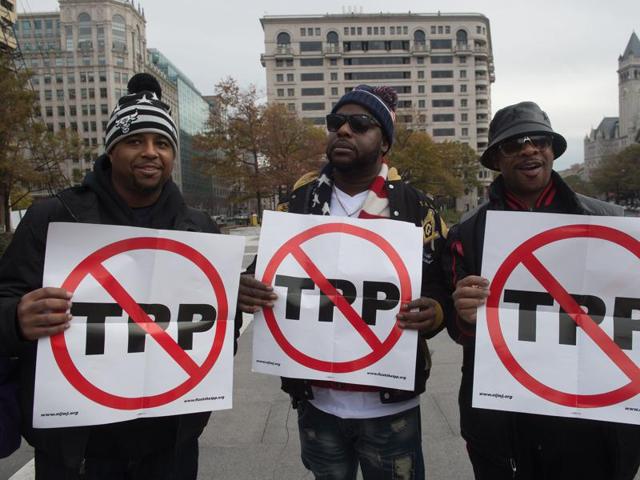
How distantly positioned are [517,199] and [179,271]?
1526 mm

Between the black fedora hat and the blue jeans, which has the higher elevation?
the black fedora hat

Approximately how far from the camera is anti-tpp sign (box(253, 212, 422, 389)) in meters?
2.11

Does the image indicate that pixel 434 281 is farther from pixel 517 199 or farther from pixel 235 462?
pixel 235 462

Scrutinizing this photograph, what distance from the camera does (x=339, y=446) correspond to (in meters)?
2.22

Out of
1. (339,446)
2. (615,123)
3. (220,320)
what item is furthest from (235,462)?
(615,123)

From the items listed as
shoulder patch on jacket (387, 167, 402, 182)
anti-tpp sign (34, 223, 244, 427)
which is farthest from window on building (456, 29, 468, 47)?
anti-tpp sign (34, 223, 244, 427)

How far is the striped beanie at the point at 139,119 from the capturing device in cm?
198

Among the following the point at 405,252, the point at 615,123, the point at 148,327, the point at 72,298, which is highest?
the point at 615,123

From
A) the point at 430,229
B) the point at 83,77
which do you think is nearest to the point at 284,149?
the point at 430,229

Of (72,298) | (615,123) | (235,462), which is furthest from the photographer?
(615,123)

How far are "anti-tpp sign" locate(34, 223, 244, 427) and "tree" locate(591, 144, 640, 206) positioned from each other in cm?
7067

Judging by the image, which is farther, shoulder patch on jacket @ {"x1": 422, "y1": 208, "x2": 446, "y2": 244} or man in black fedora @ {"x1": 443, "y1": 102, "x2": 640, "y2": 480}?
shoulder patch on jacket @ {"x1": 422, "y1": 208, "x2": 446, "y2": 244}

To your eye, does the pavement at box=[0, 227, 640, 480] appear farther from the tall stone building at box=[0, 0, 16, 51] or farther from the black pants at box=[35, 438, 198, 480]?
the tall stone building at box=[0, 0, 16, 51]

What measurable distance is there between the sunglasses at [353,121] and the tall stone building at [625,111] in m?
136
